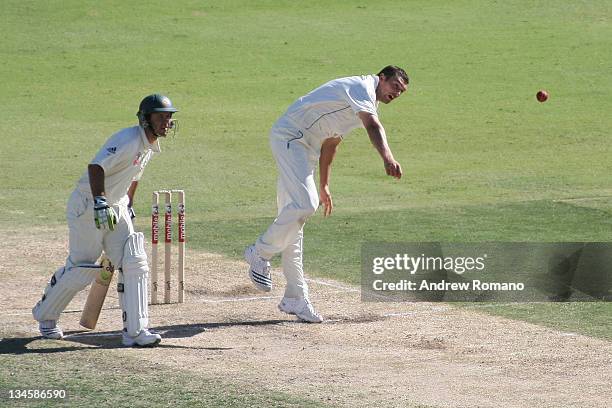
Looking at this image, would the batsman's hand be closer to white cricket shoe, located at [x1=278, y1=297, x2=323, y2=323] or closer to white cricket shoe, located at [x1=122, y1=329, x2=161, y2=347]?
white cricket shoe, located at [x1=122, y1=329, x2=161, y2=347]

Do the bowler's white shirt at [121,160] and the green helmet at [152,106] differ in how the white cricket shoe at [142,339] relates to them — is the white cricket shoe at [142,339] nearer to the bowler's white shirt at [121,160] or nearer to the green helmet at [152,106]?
the bowler's white shirt at [121,160]

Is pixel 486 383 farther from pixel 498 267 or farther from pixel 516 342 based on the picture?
pixel 498 267

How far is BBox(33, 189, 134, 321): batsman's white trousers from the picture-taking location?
30.4 ft

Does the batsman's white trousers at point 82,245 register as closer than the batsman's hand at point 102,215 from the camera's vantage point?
No

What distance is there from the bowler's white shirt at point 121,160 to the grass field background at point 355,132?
2.97 m

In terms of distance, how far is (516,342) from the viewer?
944 centimetres

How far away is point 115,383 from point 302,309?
2.34m

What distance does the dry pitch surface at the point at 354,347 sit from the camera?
26.7 ft

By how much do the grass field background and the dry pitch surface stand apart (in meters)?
0.69

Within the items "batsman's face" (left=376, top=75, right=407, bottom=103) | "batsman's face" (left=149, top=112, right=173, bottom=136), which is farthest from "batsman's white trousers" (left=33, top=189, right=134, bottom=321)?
"batsman's face" (left=376, top=75, right=407, bottom=103)

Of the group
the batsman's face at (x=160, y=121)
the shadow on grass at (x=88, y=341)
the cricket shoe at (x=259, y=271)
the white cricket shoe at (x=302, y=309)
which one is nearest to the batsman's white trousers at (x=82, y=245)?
the shadow on grass at (x=88, y=341)

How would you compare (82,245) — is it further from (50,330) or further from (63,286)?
(50,330)

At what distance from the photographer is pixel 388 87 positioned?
10094mm

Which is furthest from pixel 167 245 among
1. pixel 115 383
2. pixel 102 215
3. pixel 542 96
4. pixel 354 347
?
pixel 542 96
